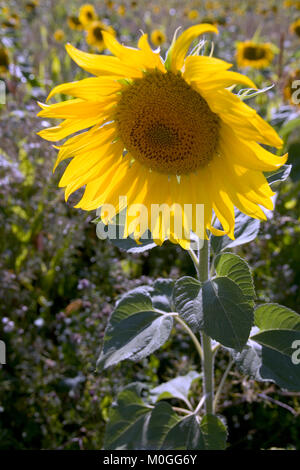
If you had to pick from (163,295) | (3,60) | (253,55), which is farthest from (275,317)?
(253,55)

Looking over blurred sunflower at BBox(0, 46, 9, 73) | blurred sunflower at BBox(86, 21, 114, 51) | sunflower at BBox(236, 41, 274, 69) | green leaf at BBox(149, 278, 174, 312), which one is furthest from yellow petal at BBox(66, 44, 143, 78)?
blurred sunflower at BBox(86, 21, 114, 51)

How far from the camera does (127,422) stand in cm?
128

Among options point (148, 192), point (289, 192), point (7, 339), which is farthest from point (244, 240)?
point (289, 192)

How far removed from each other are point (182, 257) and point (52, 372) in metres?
0.77

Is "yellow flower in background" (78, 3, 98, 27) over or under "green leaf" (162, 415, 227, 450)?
over

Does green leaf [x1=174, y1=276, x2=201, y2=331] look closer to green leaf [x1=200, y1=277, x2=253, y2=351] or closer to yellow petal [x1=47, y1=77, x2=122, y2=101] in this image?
green leaf [x1=200, y1=277, x2=253, y2=351]

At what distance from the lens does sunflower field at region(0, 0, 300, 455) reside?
871 millimetres

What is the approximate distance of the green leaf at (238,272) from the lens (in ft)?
→ 3.11

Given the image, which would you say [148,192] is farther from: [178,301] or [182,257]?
[182,257]

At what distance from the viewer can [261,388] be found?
5.40 feet

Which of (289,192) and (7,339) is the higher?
(289,192)

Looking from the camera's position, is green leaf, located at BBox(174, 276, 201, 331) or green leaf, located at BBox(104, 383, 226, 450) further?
green leaf, located at BBox(104, 383, 226, 450)

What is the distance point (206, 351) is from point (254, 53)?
3426mm

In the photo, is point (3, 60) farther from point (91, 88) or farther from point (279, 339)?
point (279, 339)
